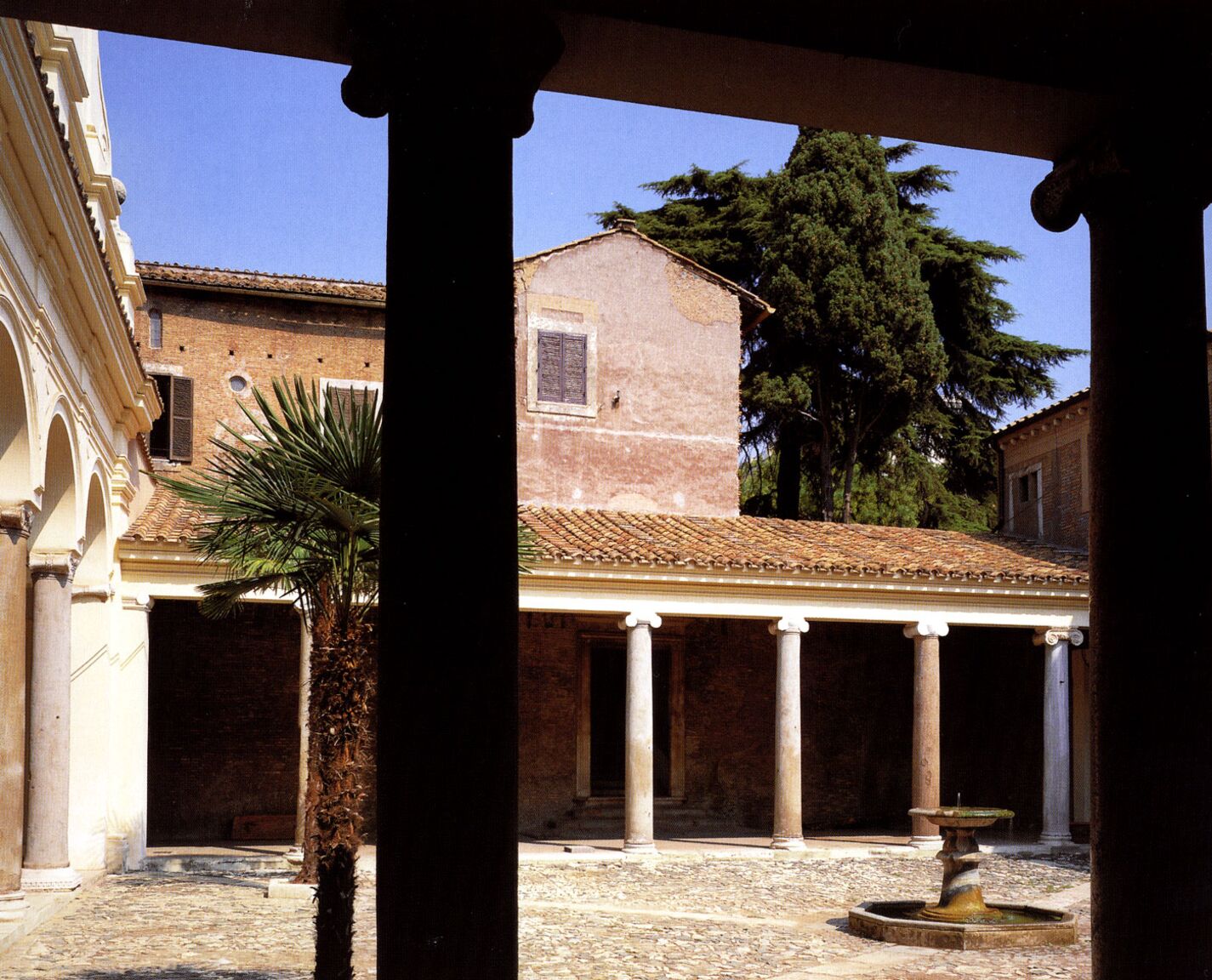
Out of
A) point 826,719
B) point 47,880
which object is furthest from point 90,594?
point 826,719

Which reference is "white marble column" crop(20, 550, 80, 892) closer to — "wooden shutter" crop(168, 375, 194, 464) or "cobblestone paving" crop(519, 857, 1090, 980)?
"cobblestone paving" crop(519, 857, 1090, 980)

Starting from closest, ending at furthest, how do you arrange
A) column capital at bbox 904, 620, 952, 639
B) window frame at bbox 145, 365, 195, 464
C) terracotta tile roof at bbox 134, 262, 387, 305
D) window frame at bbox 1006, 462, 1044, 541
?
column capital at bbox 904, 620, 952, 639
window frame at bbox 145, 365, 195, 464
terracotta tile roof at bbox 134, 262, 387, 305
window frame at bbox 1006, 462, 1044, 541

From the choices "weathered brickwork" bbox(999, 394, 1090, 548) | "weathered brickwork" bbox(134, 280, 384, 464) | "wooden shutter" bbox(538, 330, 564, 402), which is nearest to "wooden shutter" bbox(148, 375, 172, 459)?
"weathered brickwork" bbox(134, 280, 384, 464)

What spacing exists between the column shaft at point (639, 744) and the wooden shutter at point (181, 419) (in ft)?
25.5

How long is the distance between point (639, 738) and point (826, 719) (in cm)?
574

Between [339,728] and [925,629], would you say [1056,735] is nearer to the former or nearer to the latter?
[925,629]

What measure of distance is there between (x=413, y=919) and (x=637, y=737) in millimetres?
14161

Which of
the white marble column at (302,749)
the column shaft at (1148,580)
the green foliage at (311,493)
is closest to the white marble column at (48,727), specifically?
the white marble column at (302,749)

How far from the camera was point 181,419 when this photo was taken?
2088 cm

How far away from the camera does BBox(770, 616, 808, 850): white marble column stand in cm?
1717

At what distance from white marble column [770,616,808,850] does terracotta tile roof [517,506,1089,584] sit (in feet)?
2.83

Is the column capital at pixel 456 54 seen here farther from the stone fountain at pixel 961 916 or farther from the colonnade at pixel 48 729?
the stone fountain at pixel 961 916

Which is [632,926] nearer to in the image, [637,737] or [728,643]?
[637,737]

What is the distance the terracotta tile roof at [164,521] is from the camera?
1552 centimetres
